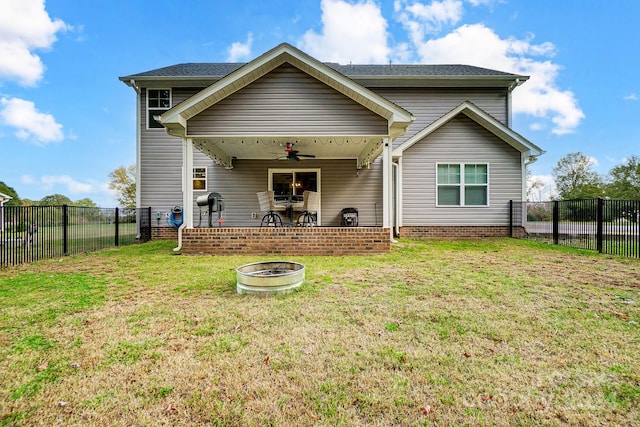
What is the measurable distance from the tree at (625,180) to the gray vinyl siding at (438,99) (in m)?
28.6

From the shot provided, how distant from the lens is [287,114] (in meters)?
7.40

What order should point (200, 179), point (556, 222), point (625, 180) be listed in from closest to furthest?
1. point (556, 222)
2. point (200, 179)
3. point (625, 180)

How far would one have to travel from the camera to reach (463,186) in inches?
404

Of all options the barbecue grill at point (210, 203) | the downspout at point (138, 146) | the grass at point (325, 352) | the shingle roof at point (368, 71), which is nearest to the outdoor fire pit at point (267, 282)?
the grass at point (325, 352)

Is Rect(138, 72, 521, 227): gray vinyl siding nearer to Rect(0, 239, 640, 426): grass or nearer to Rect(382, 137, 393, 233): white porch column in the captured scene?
Rect(382, 137, 393, 233): white porch column

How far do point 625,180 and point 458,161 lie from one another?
3236cm

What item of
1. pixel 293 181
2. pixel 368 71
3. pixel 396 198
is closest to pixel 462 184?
pixel 396 198

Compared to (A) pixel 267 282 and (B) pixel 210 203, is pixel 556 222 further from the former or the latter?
(B) pixel 210 203

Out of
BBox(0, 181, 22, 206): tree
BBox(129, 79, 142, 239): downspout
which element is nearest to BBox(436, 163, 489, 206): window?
BBox(129, 79, 142, 239): downspout

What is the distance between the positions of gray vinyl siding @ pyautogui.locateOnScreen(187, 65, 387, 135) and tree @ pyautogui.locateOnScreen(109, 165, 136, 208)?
1083 inches

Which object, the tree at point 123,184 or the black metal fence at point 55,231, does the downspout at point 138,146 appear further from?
the tree at point 123,184

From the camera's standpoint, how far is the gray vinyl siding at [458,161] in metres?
10.1

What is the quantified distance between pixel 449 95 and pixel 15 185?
45.3 meters

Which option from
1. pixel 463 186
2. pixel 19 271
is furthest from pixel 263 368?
pixel 463 186
